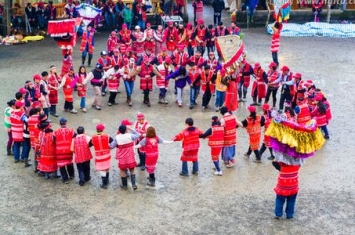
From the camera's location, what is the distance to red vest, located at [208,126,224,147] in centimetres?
1220

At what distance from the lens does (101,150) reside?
11594mm

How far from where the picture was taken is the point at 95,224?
1027 centimetres

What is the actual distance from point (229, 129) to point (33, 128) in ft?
14.3

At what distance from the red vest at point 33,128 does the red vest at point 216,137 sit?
3821 millimetres

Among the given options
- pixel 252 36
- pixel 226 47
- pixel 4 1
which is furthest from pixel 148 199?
pixel 4 1

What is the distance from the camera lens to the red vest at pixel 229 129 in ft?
40.5

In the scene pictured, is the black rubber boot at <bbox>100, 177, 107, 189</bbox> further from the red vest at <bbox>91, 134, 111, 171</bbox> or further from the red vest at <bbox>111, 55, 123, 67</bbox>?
the red vest at <bbox>111, 55, 123, 67</bbox>

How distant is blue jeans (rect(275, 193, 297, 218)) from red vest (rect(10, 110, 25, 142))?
20.0 ft

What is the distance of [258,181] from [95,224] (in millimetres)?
3743

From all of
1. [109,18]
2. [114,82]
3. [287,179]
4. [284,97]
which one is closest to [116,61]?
[114,82]

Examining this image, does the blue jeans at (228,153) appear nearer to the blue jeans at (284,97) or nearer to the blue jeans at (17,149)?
the blue jeans at (284,97)

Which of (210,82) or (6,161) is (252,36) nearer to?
(210,82)

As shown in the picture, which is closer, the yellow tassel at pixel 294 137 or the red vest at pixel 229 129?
the yellow tassel at pixel 294 137

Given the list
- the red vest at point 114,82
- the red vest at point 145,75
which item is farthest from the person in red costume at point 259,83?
the red vest at point 114,82
